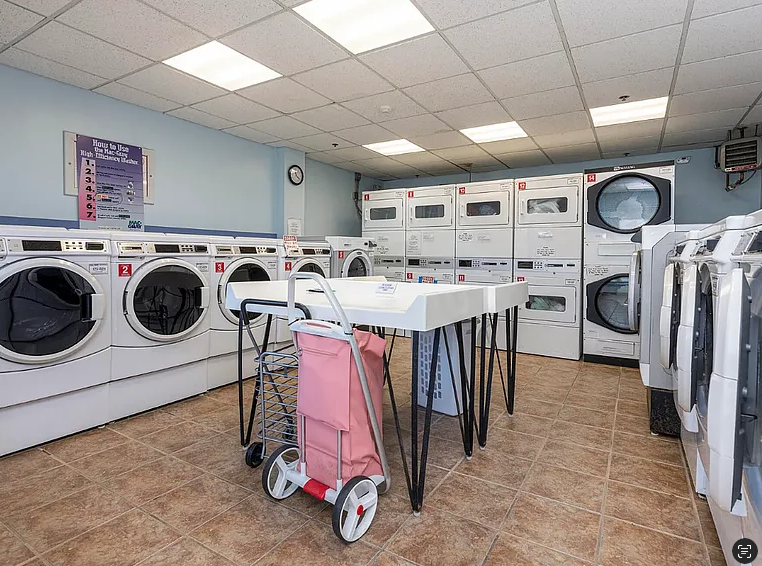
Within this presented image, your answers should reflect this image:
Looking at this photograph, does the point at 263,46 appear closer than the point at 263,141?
Yes

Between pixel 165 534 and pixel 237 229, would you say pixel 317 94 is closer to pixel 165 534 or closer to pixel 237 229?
pixel 237 229

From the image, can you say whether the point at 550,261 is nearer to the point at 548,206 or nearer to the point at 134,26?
the point at 548,206

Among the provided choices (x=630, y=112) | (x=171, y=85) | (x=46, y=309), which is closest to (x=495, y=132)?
(x=630, y=112)

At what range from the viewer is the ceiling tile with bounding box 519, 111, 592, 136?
13.2 feet

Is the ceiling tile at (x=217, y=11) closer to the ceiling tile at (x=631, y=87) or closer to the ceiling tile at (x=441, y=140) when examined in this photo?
the ceiling tile at (x=631, y=87)

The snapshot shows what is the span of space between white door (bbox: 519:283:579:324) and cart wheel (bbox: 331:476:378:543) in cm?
346

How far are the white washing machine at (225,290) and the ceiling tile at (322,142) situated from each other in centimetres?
165

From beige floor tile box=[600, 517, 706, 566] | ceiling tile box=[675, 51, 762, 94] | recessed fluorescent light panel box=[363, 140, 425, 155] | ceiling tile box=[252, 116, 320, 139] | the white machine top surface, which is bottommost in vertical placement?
beige floor tile box=[600, 517, 706, 566]

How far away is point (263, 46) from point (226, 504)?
2639 millimetres

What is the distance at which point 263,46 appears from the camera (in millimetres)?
2715

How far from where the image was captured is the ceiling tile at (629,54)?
2.56 meters

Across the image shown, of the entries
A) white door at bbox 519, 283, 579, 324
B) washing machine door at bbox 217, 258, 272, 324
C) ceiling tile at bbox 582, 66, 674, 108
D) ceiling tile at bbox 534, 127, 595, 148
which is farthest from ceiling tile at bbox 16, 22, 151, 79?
white door at bbox 519, 283, 579, 324

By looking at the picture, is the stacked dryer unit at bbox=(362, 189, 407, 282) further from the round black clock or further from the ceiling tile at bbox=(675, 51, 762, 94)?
the ceiling tile at bbox=(675, 51, 762, 94)

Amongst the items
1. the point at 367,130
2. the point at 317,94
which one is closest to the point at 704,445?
the point at 317,94
